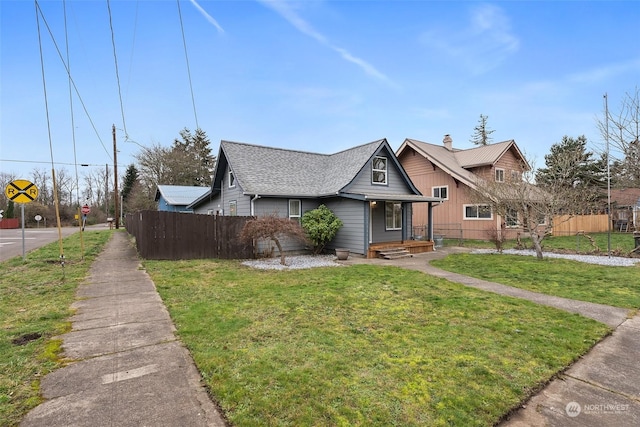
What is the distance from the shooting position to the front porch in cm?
1345

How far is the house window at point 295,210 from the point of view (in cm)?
1446

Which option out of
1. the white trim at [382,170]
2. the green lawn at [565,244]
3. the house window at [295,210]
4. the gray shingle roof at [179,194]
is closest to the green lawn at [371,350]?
the house window at [295,210]

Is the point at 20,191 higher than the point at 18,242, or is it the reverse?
the point at 20,191

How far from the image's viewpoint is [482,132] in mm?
49281

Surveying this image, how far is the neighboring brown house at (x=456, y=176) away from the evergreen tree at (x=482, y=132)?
2925 centimetres

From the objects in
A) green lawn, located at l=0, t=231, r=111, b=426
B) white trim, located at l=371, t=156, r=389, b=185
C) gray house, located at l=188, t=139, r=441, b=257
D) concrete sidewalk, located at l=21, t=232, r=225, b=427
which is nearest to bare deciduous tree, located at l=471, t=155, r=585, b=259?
gray house, located at l=188, t=139, r=441, b=257

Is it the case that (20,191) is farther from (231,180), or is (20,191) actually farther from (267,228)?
(267,228)

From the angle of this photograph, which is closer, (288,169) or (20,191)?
(20,191)

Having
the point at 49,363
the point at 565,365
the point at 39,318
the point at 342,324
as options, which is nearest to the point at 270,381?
the point at 342,324

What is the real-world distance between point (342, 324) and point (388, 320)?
801mm

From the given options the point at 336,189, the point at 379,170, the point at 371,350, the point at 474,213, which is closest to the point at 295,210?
the point at 336,189

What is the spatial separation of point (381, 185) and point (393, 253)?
3.88 meters

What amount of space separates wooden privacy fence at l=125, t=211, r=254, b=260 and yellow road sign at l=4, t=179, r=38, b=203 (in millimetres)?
3456

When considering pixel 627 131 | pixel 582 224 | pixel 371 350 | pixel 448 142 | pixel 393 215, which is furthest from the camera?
pixel 448 142
